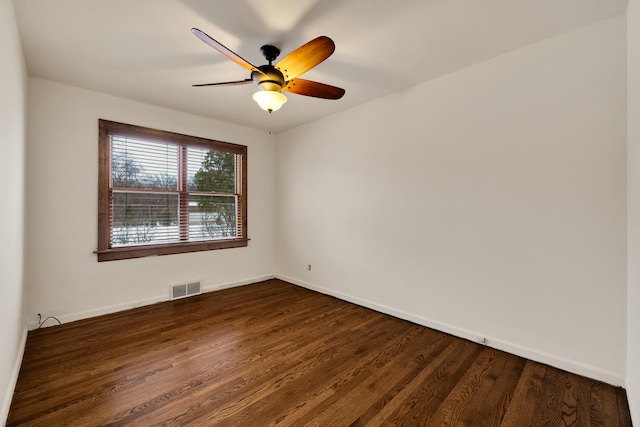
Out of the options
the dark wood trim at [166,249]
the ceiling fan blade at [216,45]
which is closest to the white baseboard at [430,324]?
the dark wood trim at [166,249]

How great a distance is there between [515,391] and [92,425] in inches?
109

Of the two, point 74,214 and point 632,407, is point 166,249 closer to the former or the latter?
point 74,214

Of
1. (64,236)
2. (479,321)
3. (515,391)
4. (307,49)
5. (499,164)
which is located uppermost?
(307,49)

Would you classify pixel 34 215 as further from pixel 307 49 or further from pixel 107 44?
pixel 307 49

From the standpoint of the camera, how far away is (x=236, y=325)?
3055mm

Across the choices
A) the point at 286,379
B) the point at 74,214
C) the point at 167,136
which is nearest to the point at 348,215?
the point at 286,379

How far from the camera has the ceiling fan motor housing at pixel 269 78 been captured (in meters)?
2.18

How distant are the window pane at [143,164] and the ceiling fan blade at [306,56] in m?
2.52

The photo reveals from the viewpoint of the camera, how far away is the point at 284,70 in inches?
85.0

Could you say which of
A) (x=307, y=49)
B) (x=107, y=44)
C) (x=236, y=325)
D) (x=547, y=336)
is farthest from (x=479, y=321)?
(x=107, y=44)

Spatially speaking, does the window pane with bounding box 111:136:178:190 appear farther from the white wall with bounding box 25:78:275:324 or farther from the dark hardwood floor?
the dark hardwood floor

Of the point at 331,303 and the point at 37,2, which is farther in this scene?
the point at 331,303

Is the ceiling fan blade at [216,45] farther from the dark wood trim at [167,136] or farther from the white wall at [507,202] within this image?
the dark wood trim at [167,136]

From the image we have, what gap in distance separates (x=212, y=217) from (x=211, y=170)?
74 cm
